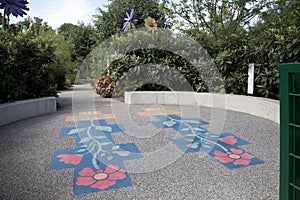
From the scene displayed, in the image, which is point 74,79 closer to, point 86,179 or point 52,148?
point 52,148

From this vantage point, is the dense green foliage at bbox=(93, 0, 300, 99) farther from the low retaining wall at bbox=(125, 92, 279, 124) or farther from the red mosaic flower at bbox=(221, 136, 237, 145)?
the red mosaic flower at bbox=(221, 136, 237, 145)

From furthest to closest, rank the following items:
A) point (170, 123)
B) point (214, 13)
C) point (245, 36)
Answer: point (214, 13), point (245, 36), point (170, 123)

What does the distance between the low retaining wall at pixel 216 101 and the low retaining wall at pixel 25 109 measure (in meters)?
1.93

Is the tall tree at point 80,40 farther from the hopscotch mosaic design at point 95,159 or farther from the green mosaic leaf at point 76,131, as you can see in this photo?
the hopscotch mosaic design at point 95,159

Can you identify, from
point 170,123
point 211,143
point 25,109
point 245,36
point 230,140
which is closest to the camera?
point 211,143

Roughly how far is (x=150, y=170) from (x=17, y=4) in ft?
16.9

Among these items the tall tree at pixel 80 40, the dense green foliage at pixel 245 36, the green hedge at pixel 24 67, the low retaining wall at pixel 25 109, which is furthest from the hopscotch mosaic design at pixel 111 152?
the tall tree at pixel 80 40

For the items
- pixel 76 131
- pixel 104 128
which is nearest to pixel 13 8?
pixel 76 131

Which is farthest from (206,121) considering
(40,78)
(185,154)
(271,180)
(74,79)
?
(74,79)

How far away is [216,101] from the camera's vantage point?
4855 millimetres

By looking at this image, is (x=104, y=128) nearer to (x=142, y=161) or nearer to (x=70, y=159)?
(x=70, y=159)

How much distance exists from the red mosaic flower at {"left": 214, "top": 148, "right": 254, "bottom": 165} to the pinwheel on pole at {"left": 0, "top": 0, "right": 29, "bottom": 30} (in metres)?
5.32

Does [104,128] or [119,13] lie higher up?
[119,13]

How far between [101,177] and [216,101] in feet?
12.1
